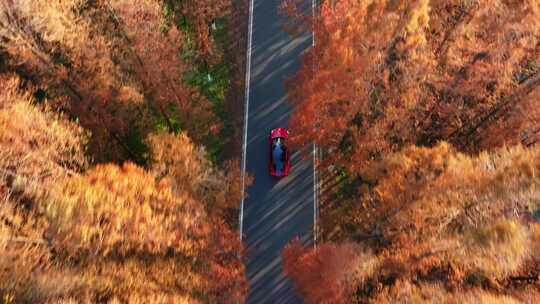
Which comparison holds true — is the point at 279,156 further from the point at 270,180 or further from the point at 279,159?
the point at 270,180

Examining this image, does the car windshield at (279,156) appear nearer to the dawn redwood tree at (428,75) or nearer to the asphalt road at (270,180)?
the asphalt road at (270,180)

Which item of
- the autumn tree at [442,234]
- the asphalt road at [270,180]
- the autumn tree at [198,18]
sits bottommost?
the autumn tree at [442,234]

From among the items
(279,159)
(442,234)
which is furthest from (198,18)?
(442,234)

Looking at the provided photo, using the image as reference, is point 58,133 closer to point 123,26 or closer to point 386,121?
point 123,26

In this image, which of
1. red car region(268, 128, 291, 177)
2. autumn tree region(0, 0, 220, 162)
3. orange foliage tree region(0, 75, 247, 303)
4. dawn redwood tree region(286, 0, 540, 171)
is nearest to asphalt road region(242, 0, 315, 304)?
red car region(268, 128, 291, 177)

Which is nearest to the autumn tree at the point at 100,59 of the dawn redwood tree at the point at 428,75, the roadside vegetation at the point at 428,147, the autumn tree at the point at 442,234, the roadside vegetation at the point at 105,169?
the roadside vegetation at the point at 105,169

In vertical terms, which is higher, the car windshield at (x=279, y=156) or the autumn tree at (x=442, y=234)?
the car windshield at (x=279, y=156)
